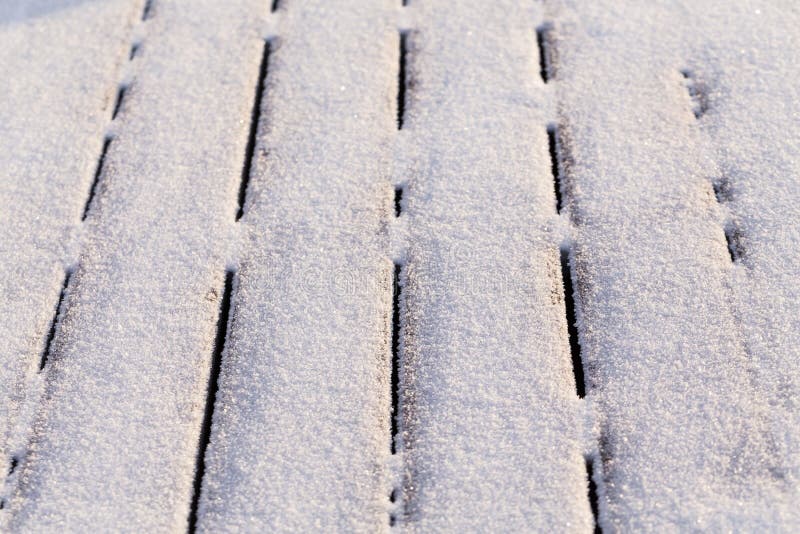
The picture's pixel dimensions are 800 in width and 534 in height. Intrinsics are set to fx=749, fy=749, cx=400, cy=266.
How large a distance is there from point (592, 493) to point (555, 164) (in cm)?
62

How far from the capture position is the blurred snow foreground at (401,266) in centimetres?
107

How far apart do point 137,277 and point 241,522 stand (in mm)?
473

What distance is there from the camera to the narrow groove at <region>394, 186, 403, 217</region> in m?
1.35

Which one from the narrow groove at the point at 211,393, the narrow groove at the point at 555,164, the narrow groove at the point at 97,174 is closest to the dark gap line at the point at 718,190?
the narrow groove at the point at 555,164

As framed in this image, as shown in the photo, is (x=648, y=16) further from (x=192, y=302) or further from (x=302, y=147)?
(x=192, y=302)

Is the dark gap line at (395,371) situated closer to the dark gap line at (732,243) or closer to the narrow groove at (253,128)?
Result: the narrow groove at (253,128)

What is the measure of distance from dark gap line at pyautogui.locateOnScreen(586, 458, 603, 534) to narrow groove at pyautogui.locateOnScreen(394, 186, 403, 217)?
0.54m

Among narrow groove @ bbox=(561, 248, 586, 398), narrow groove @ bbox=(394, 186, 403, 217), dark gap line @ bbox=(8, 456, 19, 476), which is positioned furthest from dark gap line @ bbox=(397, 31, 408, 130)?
dark gap line @ bbox=(8, 456, 19, 476)

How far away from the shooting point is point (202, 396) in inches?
46.2

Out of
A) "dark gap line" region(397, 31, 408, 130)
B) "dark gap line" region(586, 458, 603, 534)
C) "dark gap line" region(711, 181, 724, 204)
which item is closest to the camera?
"dark gap line" region(586, 458, 603, 534)

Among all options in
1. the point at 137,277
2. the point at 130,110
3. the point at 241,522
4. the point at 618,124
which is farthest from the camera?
the point at 130,110

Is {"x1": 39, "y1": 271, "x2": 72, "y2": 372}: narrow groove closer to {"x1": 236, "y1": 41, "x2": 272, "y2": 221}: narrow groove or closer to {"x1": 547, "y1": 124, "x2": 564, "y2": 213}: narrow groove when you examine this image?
{"x1": 236, "y1": 41, "x2": 272, "y2": 221}: narrow groove

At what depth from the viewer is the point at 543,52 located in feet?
5.15

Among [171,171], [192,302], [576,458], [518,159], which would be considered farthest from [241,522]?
[518,159]
